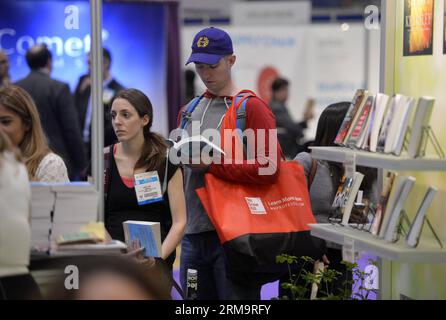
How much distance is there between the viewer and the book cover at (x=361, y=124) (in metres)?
4.03

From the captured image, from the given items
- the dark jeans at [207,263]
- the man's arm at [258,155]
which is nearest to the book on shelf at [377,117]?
the man's arm at [258,155]

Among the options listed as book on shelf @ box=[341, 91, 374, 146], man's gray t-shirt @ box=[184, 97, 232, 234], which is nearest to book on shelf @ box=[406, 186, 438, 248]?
book on shelf @ box=[341, 91, 374, 146]

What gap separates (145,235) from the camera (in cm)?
417

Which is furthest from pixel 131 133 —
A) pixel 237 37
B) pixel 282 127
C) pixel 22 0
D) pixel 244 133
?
pixel 237 37

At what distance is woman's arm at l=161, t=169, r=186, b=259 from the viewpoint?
14.6ft

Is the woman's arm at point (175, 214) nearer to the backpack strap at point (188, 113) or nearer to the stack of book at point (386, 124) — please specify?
the backpack strap at point (188, 113)

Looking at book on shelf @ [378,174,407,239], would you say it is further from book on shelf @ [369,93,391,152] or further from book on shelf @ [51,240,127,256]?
book on shelf @ [51,240,127,256]

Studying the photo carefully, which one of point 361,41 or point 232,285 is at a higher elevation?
point 361,41

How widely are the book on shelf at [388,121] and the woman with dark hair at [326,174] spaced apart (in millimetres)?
702

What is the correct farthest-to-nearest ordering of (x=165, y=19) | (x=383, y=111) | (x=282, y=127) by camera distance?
1. (x=282, y=127)
2. (x=165, y=19)
3. (x=383, y=111)

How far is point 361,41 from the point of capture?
1395 cm
